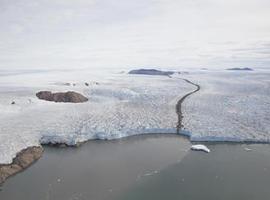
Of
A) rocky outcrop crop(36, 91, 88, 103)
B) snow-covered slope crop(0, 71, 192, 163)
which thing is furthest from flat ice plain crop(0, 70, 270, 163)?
rocky outcrop crop(36, 91, 88, 103)

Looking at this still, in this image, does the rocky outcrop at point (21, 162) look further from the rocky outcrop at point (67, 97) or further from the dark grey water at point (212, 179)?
the rocky outcrop at point (67, 97)

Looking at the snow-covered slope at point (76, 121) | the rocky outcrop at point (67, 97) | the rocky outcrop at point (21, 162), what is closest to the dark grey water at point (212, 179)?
the snow-covered slope at point (76, 121)

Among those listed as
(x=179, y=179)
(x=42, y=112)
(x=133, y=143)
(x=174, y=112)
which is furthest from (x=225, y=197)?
(x=42, y=112)

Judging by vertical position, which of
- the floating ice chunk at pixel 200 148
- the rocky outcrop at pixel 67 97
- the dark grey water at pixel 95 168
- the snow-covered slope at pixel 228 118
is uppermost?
the rocky outcrop at pixel 67 97

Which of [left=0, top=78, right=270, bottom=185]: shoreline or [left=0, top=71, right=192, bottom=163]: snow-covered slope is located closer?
[left=0, top=78, right=270, bottom=185]: shoreline

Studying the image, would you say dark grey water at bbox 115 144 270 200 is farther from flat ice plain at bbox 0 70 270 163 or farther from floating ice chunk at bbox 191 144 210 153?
flat ice plain at bbox 0 70 270 163

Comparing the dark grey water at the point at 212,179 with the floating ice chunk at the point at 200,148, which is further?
the floating ice chunk at the point at 200,148

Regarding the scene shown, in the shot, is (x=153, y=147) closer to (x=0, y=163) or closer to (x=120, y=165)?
(x=120, y=165)

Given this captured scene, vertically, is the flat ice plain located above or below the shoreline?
above

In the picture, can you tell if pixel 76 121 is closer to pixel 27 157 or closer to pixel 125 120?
pixel 125 120
